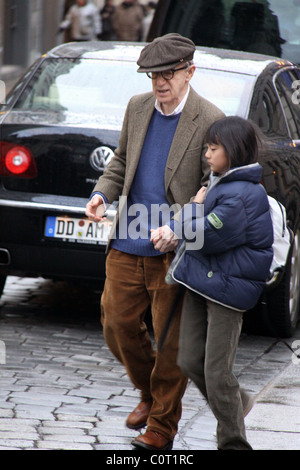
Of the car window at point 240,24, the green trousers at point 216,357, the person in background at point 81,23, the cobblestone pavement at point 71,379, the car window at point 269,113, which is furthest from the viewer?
the person in background at point 81,23

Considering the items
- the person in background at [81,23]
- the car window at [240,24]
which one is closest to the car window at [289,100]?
the car window at [240,24]

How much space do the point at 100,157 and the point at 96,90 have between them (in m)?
0.79

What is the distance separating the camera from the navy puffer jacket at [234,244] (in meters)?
3.87

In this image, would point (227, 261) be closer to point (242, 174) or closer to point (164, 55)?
point (242, 174)

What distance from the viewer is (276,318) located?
6496mm

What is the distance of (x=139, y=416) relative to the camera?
182 inches

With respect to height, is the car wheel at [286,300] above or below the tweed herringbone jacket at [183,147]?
below

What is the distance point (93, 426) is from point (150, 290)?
2.40 ft

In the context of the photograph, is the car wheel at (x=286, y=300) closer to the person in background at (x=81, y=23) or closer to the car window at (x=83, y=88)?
the car window at (x=83, y=88)

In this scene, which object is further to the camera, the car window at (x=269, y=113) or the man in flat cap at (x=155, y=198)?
the car window at (x=269, y=113)

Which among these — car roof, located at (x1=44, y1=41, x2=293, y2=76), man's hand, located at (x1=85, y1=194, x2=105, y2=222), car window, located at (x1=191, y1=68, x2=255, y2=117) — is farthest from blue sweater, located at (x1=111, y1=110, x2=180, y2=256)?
car roof, located at (x1=44, y1=41, x2=293, y2=76)

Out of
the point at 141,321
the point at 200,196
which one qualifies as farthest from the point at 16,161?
the point at 200,196

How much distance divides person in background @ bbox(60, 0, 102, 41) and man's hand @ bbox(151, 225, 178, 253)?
662 inches

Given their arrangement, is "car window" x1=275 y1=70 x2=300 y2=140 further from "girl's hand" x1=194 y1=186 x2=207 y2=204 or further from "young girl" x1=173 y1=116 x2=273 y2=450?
"young girl" x1=173 y1=116 x2=273 y2=450
